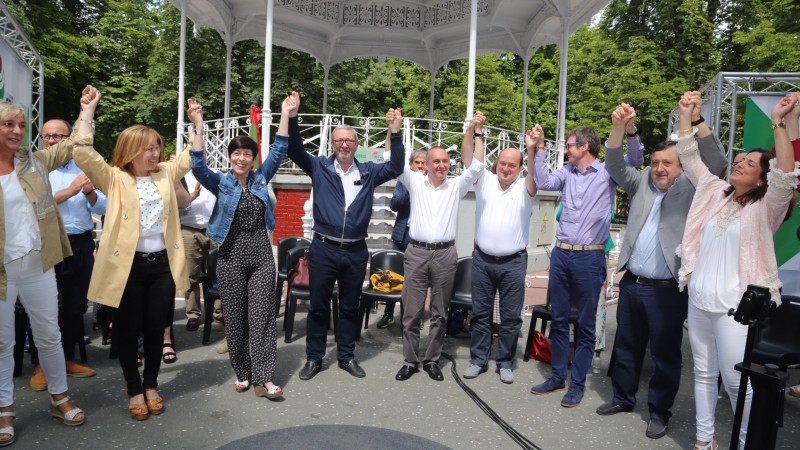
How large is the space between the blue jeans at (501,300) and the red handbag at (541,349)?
616 millimetres

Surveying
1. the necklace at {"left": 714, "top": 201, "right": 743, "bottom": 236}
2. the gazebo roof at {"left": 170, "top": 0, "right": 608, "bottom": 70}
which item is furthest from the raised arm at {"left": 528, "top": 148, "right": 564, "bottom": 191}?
the gazebo roof at {"left": 170, "top": 0, "right": 608, "bottom": 70}

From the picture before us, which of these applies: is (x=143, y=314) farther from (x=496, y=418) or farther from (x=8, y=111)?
(x=496, y=418)

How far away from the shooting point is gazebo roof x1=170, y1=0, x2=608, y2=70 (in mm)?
13070

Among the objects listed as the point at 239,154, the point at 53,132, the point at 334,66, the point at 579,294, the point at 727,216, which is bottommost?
the point at 579,294

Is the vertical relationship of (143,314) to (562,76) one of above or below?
below

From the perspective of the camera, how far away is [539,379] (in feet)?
16.1

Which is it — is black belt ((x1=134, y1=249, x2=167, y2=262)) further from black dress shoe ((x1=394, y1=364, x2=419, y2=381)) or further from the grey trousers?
black dress shoe ((x1=394, y1=364, x2=419, y2=381))

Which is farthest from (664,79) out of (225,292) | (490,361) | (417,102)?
(225,292)

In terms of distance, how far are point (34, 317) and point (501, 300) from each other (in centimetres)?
340

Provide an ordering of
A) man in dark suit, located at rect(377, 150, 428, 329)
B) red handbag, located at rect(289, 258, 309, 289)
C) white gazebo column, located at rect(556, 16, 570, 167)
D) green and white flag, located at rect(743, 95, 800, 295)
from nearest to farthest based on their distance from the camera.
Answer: green and white flag, located at rect(743, 95, 800, 295) → red handbag, located at rect(289, 258, 309, 289) → man in dark suit, located at rect(377, 150, 428, 329) → white gazebo column, located at rect(556, 16, 570, 167)

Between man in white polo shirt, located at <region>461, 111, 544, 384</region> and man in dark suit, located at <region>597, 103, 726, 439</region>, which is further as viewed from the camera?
man in white polo shirt, located at <region>461, 111, 544, 384</region>

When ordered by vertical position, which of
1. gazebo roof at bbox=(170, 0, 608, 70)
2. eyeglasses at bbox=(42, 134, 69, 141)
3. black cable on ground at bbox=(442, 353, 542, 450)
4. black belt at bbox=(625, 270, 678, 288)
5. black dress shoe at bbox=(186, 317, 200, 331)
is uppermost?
gazebo roof at bbox=(170, 0, 608, 70)

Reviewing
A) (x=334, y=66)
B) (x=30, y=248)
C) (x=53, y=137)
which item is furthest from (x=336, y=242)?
(x=334, y=66)

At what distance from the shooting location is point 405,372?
474 centimetres
